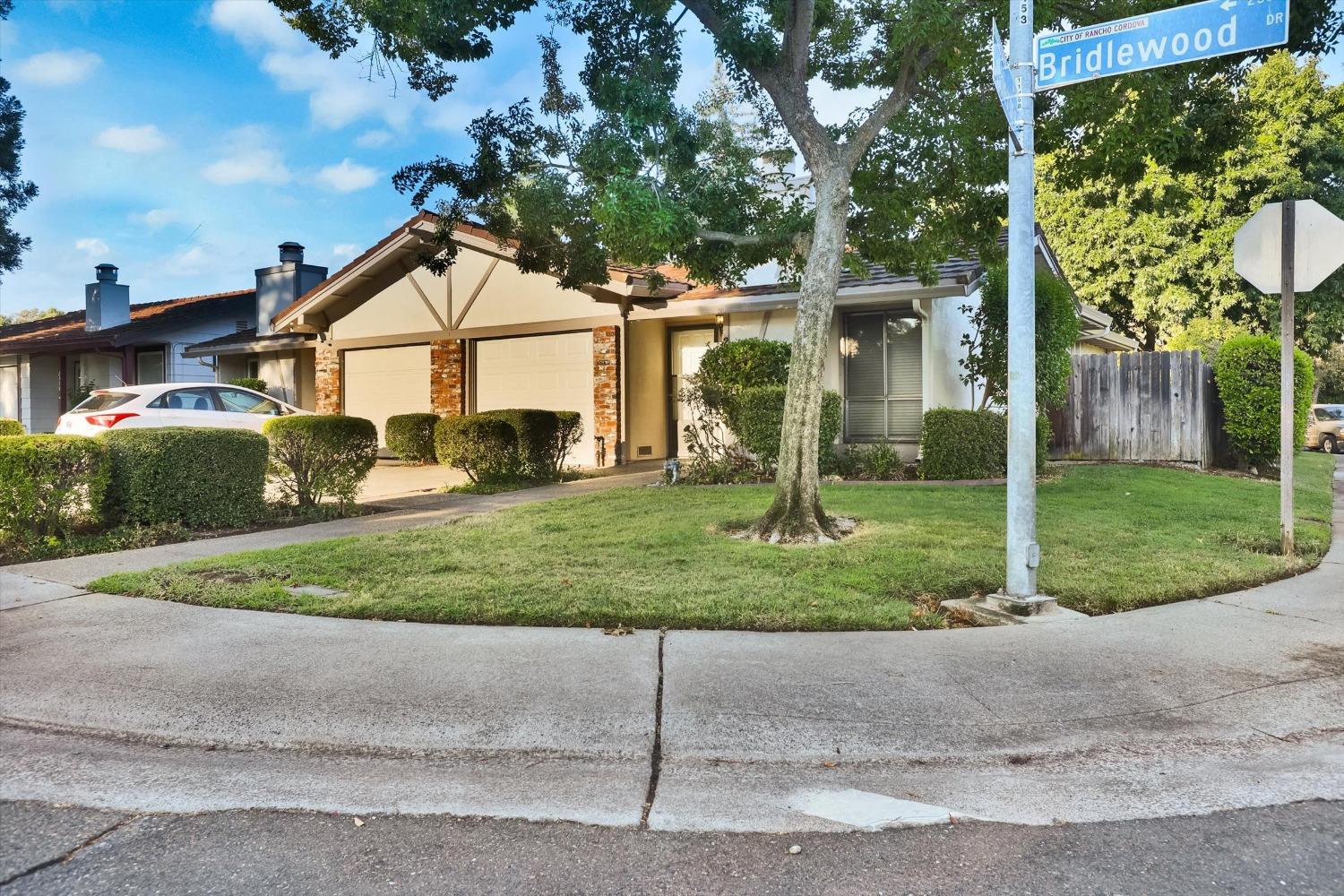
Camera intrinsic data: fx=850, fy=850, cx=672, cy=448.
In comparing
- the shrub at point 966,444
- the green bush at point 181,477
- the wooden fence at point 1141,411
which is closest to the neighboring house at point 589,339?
the shrub at point 966,444

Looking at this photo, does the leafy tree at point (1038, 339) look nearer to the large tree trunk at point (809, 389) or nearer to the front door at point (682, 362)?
the front door at point (682, 362)

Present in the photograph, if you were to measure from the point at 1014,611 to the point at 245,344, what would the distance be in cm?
2079

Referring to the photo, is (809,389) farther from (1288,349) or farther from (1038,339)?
(1038,339)

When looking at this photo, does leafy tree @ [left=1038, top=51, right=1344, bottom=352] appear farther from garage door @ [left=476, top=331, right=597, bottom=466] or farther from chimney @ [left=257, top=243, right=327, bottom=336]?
chimney @ [left=257, top=243, right=327, bottom=336]

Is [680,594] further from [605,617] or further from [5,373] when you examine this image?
[5,373]

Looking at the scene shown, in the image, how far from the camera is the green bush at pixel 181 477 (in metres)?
8.18

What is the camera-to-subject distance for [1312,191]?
25.0 m

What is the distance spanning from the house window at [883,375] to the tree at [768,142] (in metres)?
3.38

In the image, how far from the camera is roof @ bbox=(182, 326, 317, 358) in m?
20.7

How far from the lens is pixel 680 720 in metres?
3.65

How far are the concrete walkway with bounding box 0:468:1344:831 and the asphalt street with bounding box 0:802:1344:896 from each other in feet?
0.39

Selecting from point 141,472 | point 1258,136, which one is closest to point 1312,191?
point 1258,136

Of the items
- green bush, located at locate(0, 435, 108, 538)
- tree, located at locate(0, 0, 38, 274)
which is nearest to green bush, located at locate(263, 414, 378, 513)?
green bush, located at locate(0, 435, 108, 538)

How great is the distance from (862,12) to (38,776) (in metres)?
9.78
